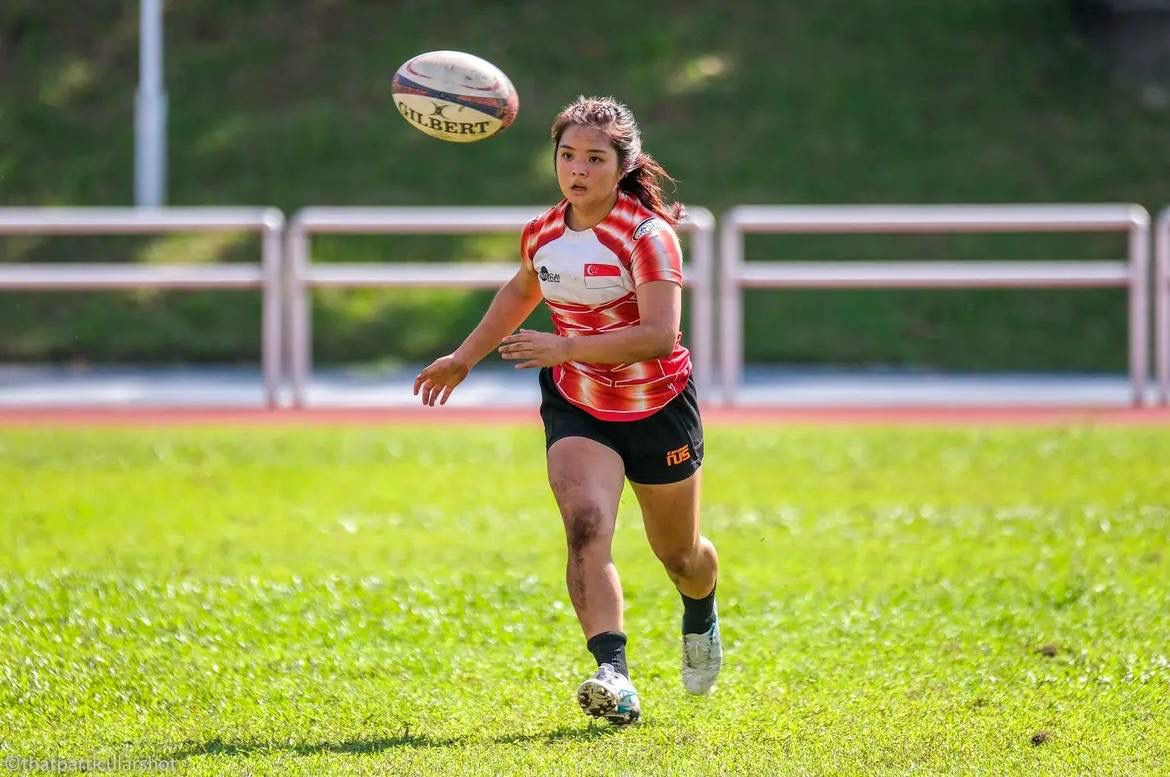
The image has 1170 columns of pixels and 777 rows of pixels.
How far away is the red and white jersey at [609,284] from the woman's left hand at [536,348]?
0.33m

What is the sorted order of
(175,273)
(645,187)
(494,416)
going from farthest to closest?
1. (175,273)
2. (494,416)
3. (645,187)

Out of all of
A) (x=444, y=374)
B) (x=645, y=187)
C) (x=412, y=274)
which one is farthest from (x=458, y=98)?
(x=412, y=274)

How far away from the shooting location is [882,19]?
2441 cm

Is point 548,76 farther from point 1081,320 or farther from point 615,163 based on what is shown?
point 615,163

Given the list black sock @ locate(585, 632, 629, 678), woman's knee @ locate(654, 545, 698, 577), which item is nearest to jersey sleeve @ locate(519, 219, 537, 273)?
woman's knee @ locate(654, 545, 698, 577)

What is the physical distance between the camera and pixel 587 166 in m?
5.34

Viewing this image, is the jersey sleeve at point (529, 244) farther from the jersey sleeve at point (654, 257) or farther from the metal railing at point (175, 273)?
the metal railing at point (175, 273)

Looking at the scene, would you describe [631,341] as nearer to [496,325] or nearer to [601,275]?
[601,275]

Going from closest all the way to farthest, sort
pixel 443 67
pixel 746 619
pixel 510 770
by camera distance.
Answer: pixel 510 770, pixel 443 67, pixel 746 619

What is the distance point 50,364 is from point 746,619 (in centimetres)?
1295

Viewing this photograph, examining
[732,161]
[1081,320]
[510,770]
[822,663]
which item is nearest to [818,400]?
[1081,320]

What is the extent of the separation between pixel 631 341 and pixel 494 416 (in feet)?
27.8

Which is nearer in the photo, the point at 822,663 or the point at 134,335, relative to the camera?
the point at 822,663

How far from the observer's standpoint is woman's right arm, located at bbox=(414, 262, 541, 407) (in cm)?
548
